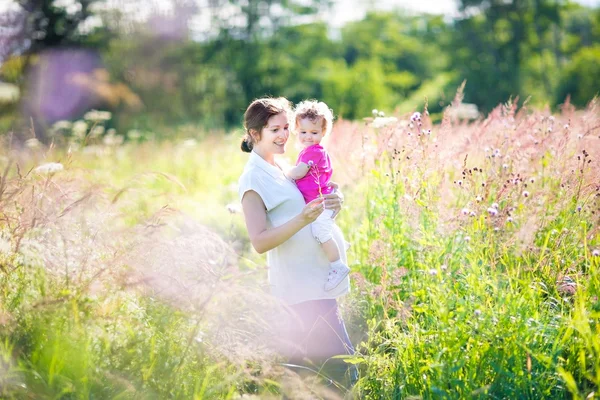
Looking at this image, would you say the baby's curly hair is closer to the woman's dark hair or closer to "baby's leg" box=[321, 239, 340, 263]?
the woman's dark hair

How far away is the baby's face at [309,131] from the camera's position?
312 centimetres

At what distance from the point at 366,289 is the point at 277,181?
121cm

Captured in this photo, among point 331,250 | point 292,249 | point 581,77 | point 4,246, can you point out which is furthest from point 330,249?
point 581,77

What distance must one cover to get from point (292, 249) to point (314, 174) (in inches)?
18.1

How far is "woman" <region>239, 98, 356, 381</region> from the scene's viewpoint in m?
2.76

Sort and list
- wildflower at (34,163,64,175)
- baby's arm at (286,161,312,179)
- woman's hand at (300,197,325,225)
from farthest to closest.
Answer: wildflower at (34,163,64,175)
baby's arm at (286,161,312,179)
woman's hand at (300,197,325,225)

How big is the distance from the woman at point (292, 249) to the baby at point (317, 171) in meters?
0.06

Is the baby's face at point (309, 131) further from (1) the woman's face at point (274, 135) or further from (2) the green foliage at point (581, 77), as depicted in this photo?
(2) the green foliage at point (581, 77)

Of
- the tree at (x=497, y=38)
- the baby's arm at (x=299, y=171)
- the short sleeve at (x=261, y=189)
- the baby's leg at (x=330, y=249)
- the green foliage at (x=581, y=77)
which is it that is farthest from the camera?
the tree at (x=497, y=38)

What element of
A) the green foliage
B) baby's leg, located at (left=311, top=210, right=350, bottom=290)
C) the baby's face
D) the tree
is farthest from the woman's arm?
→ the tree

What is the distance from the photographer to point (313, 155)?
3035 millimetres

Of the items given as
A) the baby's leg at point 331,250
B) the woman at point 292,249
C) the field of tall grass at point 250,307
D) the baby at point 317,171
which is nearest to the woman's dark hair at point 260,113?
the woman at point 292,249

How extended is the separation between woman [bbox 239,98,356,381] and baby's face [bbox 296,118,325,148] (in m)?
0.24

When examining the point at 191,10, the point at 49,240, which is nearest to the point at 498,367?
the point at 49,240
